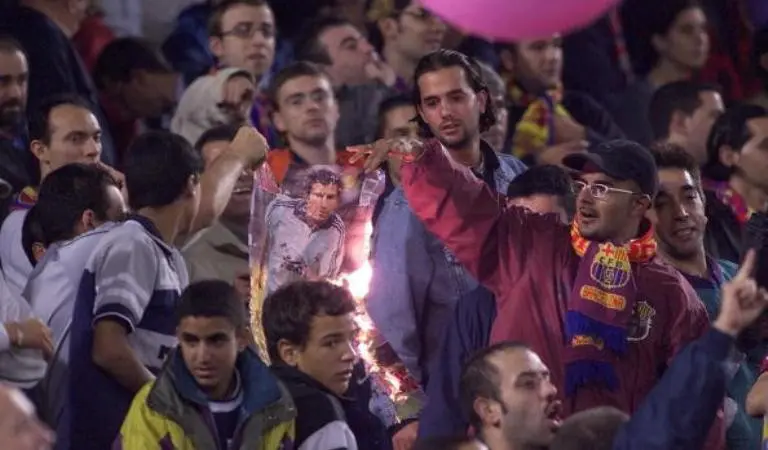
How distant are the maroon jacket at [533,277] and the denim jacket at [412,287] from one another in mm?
653

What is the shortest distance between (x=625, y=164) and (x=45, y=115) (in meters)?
2.38

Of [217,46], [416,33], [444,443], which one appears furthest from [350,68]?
[444,443]

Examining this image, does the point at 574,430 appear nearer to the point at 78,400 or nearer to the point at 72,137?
the point at 78,400

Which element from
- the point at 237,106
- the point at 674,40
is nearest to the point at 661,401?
the point at 237,106

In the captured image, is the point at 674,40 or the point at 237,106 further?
the point at 674,40

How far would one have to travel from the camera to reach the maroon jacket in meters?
7.09

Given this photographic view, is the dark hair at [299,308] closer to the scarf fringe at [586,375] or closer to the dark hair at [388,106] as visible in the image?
the scarf fringe at [586,375]

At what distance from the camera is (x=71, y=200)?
7539mm

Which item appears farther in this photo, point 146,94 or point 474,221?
point 146,94

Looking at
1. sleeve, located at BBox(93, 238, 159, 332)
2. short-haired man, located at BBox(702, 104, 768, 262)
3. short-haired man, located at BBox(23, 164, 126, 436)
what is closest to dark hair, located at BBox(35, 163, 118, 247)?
short-haired man, located at BBox(23, 164, 126, 436)

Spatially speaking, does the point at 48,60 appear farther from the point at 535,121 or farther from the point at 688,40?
the point at 688,40

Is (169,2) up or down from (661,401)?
up

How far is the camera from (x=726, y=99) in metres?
11.9

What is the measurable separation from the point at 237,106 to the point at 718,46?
3.57 metres
